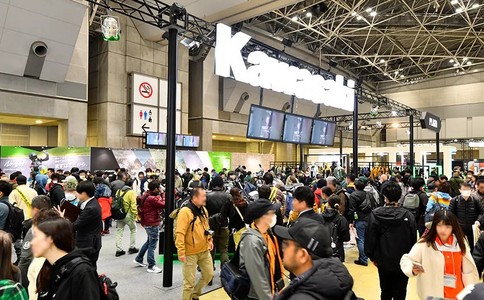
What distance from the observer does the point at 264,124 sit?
816 cm

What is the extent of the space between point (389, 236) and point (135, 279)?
3636 mm

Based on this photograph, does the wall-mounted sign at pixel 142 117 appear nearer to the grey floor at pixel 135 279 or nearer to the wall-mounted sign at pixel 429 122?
the grey floor at pixel 135 279

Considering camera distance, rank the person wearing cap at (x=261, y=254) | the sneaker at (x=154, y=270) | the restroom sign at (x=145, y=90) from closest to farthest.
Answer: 1. the person wearing cap at (x=261, y=254)
2. the sneaker at (x=154, y=270)
3. the restroom sign at (x=145, y=90)

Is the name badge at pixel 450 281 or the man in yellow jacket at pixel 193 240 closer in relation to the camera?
the name badge at pixel 450 281

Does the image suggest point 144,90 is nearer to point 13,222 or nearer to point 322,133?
point 322,133

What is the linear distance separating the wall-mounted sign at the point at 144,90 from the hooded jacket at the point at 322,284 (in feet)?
→ 56.4

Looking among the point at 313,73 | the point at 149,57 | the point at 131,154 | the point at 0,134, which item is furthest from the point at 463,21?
the point at 0,134

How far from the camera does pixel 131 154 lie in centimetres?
1576

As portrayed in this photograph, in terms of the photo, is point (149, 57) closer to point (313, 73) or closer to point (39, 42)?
point (39, 42)

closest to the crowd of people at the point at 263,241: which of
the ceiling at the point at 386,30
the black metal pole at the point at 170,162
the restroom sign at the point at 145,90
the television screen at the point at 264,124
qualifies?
the black metal pole at the point at 170,162

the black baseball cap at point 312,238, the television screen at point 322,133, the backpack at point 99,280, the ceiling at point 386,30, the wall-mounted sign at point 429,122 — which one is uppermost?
the ceiling at point 386,30

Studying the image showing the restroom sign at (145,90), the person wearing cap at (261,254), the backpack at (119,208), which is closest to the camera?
the person wearing cap at (261,254)

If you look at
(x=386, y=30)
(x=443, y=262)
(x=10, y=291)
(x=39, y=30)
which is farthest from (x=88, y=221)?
(x=386, y=30)

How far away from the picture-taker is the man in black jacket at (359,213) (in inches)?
229
